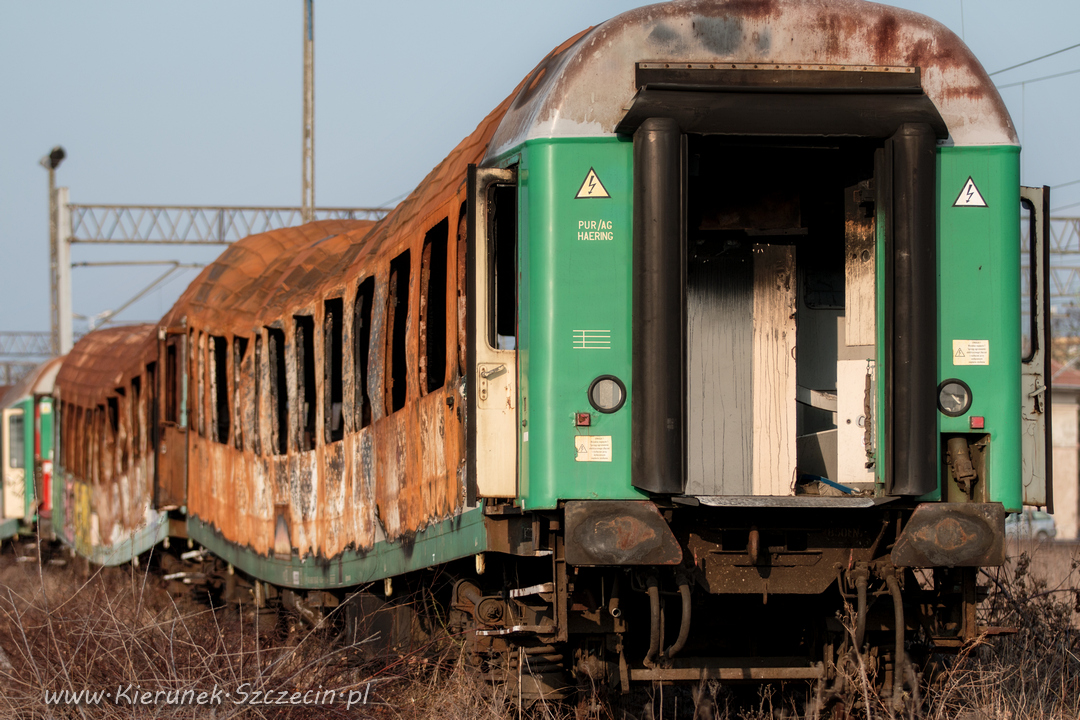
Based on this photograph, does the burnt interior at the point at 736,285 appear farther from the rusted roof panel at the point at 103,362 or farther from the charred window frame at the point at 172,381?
the rusted roof panel at the point at 103,362

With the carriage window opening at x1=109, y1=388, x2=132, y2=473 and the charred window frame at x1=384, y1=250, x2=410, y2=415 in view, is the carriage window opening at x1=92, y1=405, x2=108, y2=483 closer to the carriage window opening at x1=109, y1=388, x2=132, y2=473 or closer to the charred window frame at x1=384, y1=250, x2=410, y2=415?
the carriage window opening at x1=109, y1=388, x2=132, y2=473

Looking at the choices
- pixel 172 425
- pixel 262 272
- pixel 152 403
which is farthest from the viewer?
pixel 152 403

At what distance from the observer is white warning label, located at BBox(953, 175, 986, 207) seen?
19.9ft

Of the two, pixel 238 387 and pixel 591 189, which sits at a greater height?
pixel 591 189

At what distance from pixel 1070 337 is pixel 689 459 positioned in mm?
52838

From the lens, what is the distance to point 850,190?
639cm

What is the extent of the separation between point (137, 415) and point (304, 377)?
6275mm

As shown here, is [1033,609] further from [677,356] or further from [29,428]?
[29,428]

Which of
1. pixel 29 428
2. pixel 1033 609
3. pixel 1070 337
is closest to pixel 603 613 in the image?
pixel 1033 609

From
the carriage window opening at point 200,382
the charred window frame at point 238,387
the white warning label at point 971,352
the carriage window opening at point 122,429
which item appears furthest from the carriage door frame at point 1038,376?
the carriage window opening at point 122,429

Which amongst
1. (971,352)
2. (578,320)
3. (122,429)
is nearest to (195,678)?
(578,320)

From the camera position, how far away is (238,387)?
485 inches

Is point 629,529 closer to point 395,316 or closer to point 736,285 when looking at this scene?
point 736,285

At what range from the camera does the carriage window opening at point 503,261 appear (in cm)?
633
